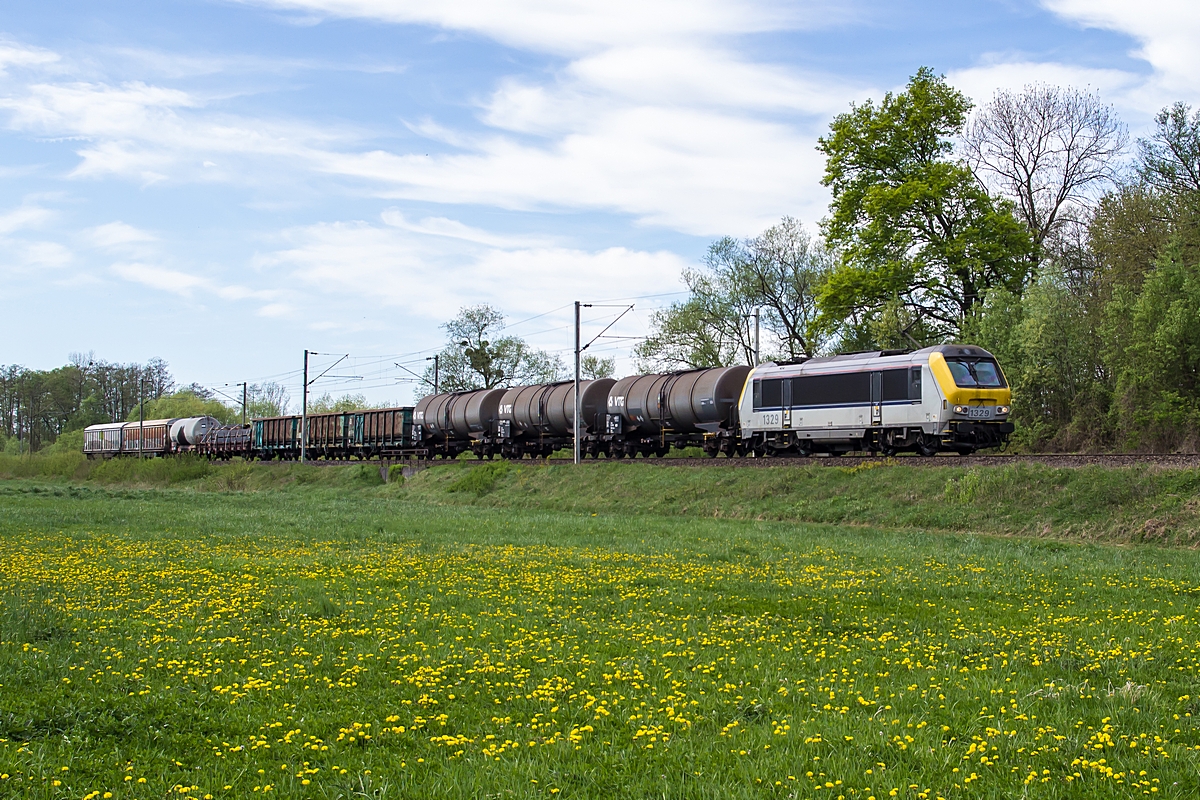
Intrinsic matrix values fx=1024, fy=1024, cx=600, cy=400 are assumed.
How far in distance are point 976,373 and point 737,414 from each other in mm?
10057

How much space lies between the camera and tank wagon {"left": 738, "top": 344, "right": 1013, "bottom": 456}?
30.3m

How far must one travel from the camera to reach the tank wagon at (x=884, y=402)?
99.4 ft

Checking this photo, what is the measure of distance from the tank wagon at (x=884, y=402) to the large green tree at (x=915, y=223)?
12.4 metres

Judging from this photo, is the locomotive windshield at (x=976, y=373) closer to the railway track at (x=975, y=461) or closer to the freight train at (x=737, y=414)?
the freight train at (x=737, y=414)

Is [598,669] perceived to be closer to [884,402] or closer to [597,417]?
[884,402]

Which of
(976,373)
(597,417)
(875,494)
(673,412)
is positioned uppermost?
(976,373)

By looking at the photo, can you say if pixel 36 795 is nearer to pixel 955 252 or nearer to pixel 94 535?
pixel 94 535

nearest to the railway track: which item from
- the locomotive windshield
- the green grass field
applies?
the locomotive windshield

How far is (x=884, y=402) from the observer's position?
3170 centimetres

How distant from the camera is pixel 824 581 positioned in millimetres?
14891

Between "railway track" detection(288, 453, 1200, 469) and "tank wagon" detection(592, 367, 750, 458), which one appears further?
"tank wagon" detection(592, 367, 750, 458)

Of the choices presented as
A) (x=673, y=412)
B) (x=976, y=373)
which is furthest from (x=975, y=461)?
(x=673, y=412)

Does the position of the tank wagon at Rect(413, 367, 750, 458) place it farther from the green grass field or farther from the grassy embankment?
the green grass field

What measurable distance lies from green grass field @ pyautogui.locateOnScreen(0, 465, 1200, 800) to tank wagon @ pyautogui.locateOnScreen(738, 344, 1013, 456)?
9.51m
